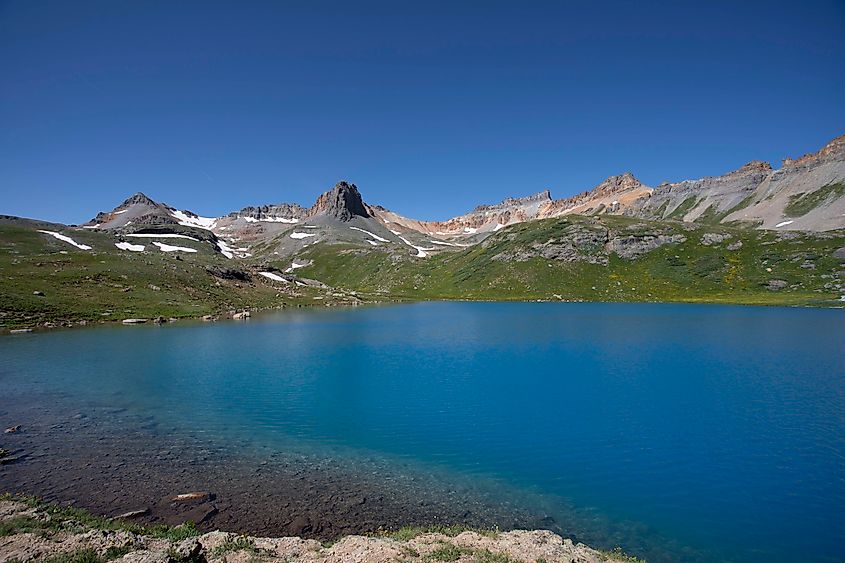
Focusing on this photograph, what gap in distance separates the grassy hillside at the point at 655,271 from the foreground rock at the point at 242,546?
135138 mm

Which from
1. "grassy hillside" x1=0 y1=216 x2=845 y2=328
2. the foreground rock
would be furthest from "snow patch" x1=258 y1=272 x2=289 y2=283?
the foreground rock

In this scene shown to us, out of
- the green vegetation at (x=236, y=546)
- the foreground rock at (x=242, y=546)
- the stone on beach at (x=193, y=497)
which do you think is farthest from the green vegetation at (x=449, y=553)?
the stone on beach at (x=193, y=497)

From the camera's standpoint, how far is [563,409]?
3222 cm

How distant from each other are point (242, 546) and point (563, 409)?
2424 centimetres

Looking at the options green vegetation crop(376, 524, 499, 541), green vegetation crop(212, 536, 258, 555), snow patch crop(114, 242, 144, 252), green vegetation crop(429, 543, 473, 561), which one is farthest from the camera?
snow patch crop(114, 242, 144, 252)

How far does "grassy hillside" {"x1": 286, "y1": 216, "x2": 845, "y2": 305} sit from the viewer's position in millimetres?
135375

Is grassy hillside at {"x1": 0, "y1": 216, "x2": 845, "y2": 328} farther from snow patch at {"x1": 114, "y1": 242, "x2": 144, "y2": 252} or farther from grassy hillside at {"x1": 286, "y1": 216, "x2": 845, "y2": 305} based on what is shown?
snow patch at {"x1": 114, "y1": 242, "x2": 144, "y2": 252}

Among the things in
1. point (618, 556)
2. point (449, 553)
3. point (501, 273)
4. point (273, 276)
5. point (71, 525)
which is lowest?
point (71, 525)

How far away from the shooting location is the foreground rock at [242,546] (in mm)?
13117

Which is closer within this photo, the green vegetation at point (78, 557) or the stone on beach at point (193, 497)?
the green vegetation at point (78, 557)

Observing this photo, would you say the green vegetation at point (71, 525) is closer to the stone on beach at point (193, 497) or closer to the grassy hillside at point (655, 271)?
the stone on beach at point (193, 497)

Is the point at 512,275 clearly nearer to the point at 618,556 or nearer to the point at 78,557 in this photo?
the point at 618,556

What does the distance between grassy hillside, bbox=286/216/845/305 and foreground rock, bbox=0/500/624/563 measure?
443ft

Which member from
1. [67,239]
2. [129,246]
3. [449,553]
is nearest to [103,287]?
[67,239]
